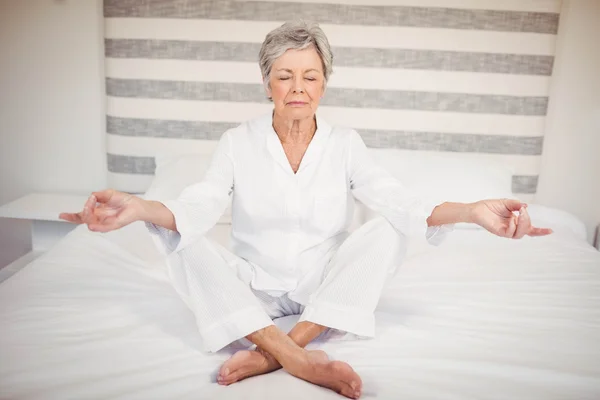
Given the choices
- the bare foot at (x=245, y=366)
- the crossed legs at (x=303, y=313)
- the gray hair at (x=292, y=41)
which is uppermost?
the gray hair at (x=292, y=41)

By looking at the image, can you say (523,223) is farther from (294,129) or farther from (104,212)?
(104,212)

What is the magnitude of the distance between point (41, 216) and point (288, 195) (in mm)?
1340

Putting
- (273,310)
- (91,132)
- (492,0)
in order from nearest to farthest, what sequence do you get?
1. (273,310)
2. (492,0)
3. (91,132)

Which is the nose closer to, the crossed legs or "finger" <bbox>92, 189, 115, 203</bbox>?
the crossed legs

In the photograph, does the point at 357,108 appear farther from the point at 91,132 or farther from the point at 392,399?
the point at 392,399

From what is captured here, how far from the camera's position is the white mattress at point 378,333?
1.16 m

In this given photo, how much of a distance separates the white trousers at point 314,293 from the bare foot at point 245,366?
8 cm

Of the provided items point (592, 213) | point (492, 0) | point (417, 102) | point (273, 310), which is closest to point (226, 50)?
point (417, 102)

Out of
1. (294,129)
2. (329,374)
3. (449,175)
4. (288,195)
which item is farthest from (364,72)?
(329,374)

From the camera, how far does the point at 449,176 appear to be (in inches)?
99.9

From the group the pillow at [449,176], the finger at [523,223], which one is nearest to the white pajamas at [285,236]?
the finger at [523,223]

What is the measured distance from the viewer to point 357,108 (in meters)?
2.80

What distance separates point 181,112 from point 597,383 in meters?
2.14

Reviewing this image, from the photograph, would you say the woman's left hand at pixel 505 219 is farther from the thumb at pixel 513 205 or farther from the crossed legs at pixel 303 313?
the crossed legs at pixel 303 313
